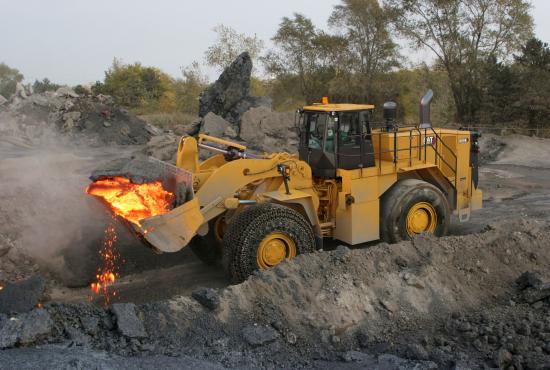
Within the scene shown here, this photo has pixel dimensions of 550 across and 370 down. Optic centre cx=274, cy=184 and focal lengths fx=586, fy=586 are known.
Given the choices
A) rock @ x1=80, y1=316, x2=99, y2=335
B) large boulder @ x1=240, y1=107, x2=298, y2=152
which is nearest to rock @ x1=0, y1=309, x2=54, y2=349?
rock @ x1=80, y1=316, x2=99, y2=335

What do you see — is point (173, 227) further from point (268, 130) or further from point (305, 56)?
point (305, 56)

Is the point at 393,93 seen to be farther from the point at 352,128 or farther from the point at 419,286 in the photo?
the point at 419,286

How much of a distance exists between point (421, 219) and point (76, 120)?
A: 21694mm

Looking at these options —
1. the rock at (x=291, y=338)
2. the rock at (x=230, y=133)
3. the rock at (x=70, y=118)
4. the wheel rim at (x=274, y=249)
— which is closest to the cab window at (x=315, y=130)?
the wheel rim at (x=274, y=249)

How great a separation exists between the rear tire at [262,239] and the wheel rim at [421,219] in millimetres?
2147

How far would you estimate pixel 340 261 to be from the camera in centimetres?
770

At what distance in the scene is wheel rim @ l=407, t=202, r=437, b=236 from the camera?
33.4 feet

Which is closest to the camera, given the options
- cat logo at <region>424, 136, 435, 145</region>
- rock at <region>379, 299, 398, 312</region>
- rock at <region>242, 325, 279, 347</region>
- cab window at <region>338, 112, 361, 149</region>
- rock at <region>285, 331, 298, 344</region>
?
rock at <region>242, 325, 279, 347</region>

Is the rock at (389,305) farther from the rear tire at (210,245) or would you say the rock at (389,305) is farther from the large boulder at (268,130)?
the large boulder at (268,130)

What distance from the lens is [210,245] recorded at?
1004 cm

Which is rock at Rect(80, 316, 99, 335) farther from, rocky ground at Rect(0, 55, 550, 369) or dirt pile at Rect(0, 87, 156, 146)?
dirt pile at Rect(0, 87, 156, 146)

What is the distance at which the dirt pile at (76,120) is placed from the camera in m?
27.1

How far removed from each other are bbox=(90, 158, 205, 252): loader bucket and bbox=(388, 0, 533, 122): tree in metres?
24.9

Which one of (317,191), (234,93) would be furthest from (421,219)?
(234,93)
